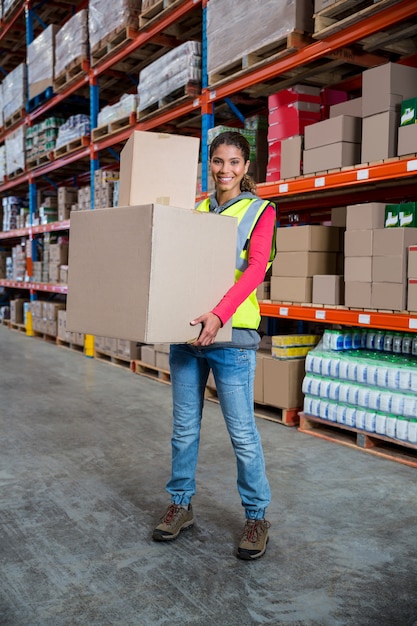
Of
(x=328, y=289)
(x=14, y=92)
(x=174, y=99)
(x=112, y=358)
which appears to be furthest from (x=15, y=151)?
(x=328, y=289)

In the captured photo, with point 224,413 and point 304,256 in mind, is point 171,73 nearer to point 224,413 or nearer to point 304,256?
point 304,256

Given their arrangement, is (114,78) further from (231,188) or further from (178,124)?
(231,188)

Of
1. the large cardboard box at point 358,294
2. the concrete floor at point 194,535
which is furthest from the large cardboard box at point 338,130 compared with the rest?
the concrete floor at point 194,535

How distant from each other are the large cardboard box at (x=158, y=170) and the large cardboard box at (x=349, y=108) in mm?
2197

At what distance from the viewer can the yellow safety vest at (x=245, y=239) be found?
238cm

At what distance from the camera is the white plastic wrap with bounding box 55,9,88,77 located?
809cm

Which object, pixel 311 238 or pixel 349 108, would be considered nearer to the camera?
pixel 349 108

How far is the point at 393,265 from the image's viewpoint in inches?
151

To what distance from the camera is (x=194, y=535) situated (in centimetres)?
277

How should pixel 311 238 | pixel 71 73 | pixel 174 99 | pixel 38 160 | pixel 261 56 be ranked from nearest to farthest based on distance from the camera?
pixel 311 238 → pixel 261 56 → pixel 174 99 → pixel 71 73 → pixel 38 160

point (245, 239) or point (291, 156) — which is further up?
point (291, 156)

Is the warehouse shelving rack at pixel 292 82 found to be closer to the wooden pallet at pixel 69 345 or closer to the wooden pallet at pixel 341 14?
the wooden pallet at pixel 341 14

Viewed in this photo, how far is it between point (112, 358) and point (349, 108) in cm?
465

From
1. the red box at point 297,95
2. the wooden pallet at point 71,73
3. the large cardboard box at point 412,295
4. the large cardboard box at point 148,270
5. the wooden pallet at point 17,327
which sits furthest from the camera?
the wooden pallet at point 17,327
